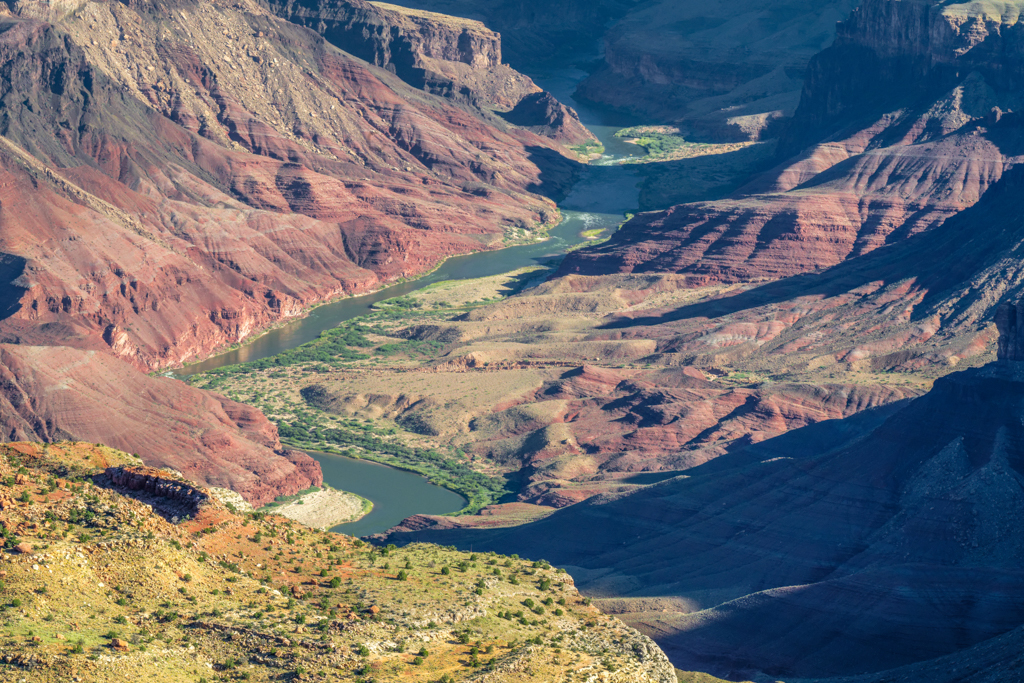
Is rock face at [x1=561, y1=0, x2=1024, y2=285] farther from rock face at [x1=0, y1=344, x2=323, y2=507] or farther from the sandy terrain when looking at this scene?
rock face at [x1=0, y1=344, x2=323, y2=507]

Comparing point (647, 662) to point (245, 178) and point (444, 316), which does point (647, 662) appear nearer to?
point (444, 316)

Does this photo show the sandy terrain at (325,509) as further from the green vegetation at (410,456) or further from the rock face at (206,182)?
the rock face at (206,182)

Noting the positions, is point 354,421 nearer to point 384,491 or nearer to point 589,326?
point 384,491

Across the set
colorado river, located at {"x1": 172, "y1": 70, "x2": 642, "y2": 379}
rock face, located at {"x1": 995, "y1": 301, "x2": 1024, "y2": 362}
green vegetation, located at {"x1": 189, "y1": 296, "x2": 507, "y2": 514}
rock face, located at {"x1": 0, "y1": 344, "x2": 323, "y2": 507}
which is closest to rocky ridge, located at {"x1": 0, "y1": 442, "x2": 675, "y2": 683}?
rock face, located at {"x1": 995, "y1": 301, "x2": 1024, "y2": 362}

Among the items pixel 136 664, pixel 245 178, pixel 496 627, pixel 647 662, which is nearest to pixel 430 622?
pixel 496 627

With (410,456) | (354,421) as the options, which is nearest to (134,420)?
(410,456)
